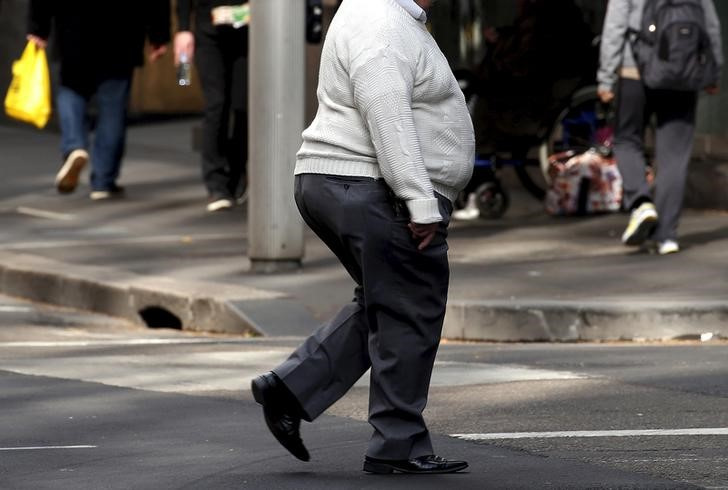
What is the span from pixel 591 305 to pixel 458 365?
1516mm

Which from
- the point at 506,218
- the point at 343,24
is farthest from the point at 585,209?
the point at 343,24

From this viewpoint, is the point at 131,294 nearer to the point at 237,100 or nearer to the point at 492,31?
the point at 237,100

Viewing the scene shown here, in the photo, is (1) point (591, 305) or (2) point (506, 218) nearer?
(1) point (591, 305)

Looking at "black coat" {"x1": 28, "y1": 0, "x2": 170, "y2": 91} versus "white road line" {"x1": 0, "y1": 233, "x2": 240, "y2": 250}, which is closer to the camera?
"white road line" {"x1": 0, "y1": 233, "x2": 240, "y2": 250}

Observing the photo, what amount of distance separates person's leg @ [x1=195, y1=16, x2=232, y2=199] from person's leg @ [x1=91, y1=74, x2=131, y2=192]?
0.86m

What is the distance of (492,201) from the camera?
47.5 feet

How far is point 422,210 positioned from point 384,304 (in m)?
0.33

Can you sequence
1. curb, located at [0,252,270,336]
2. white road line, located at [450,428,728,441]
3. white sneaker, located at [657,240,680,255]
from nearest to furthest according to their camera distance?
white road line, located at [450,428,728,441], curb, located at [0,252,270,336], white sneaker, located at [657,240,680,255]

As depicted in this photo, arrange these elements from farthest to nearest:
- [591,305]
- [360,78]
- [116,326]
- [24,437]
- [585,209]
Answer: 1. [585,209]
2. [116,326]
3. [591,305]
4. [24,437]
5. [360,78]

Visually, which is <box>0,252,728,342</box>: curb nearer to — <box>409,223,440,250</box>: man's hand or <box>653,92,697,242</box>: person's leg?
<box>653,92,697,242</box>: person's leg

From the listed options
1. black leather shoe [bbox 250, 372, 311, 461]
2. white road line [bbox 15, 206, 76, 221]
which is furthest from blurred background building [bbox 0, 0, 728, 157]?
black leather shoe [bbox 250, 372, 311, 461]

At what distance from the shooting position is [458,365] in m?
8.70

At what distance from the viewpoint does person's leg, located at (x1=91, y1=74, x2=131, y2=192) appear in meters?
15.1

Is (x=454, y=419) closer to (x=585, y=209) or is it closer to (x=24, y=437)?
(x=24, y=437)
